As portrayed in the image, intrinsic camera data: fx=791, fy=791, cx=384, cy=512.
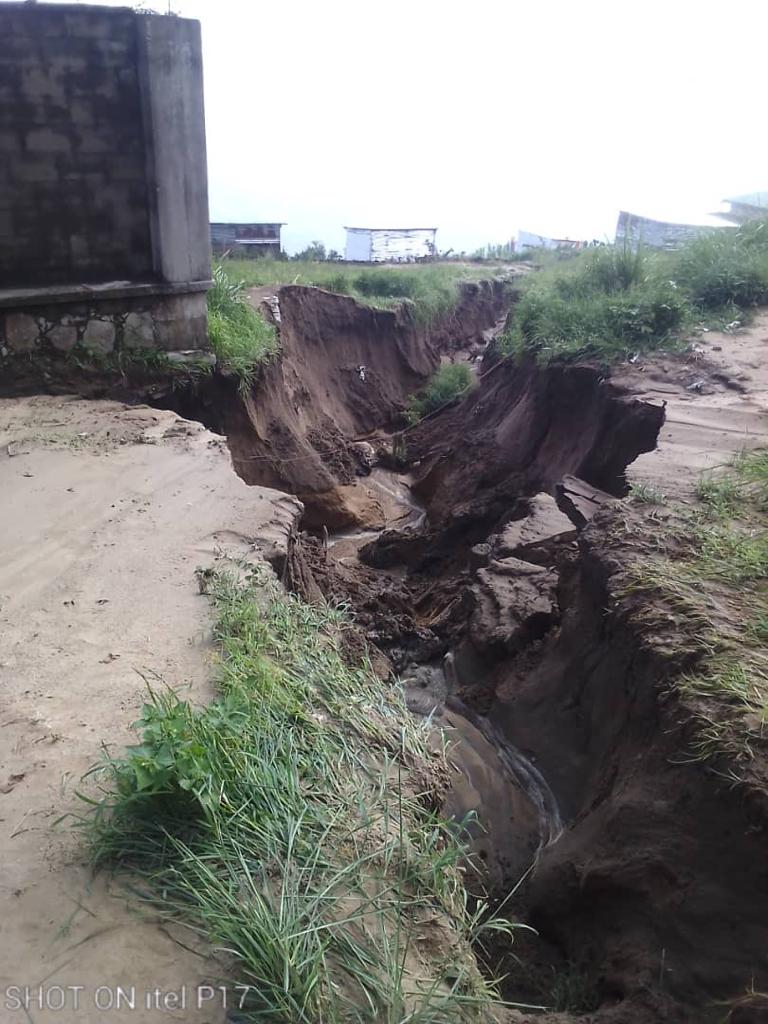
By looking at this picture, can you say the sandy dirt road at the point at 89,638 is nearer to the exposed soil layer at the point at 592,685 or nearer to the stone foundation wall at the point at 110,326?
the stone foundation wall at the point at 110,326

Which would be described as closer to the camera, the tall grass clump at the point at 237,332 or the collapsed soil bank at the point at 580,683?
the collapsed soil bank at the point at 580,683

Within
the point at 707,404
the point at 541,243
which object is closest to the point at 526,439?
the point at 707,404

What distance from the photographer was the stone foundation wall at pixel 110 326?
648 cm

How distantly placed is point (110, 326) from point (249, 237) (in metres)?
10.5

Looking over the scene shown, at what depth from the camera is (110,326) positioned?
6.82 metres

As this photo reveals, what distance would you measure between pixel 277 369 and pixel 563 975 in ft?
22.9

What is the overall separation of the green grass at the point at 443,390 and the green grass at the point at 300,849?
8970 millimetres

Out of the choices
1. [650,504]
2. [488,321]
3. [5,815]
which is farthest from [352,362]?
[5,815]

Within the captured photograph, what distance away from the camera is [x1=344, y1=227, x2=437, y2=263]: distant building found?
1802 centimetres

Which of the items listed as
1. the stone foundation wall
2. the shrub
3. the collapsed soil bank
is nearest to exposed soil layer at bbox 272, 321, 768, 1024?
the collapsed soil bank

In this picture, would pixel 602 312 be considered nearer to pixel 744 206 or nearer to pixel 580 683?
pixel 580 683

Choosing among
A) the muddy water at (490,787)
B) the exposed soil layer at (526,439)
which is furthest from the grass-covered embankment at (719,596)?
the exposed soil layer at (526,439)

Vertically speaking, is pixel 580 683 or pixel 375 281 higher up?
pixel 375 281

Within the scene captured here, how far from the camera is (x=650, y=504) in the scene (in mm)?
4512
